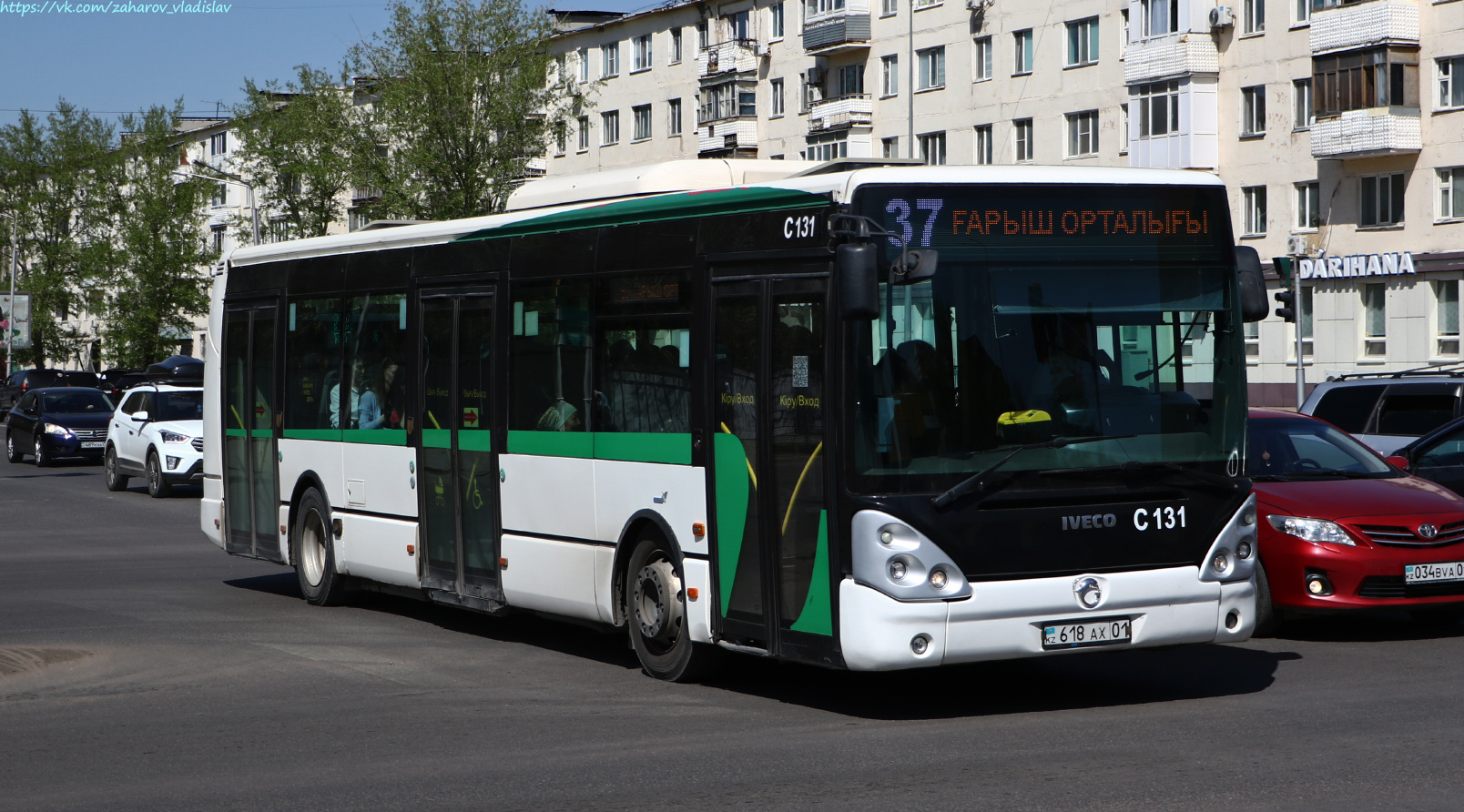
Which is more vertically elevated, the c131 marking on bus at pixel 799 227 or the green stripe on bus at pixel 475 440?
the c131 marking on bus at pixel 799 227

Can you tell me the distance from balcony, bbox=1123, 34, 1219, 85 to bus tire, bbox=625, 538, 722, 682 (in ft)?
143

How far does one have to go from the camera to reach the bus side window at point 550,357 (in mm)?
10352

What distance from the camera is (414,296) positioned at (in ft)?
40.1

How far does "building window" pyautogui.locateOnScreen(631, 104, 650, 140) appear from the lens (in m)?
74.4

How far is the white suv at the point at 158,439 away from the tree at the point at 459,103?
1657cm

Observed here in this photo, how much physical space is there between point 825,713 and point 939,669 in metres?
1.67

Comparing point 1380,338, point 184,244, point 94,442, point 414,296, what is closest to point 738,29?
point 184,244

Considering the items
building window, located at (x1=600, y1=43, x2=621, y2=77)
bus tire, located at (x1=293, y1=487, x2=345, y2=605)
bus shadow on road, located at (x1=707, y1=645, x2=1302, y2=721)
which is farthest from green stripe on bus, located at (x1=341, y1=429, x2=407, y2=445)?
building window, located at (x1=600, y1=43, x2=621, y2=77)

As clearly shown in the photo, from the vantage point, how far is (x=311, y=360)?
44.7 ft

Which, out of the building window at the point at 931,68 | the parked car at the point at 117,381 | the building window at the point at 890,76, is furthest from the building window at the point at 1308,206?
the parked car at the point at 117,381

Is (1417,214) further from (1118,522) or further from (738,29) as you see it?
(1118,522)

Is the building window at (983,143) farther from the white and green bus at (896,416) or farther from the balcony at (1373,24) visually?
the white and green bus at (896,416)

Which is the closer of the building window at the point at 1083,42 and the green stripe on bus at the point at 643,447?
the green stripe on bus at the point at 643,447

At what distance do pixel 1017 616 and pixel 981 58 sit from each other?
168ft
